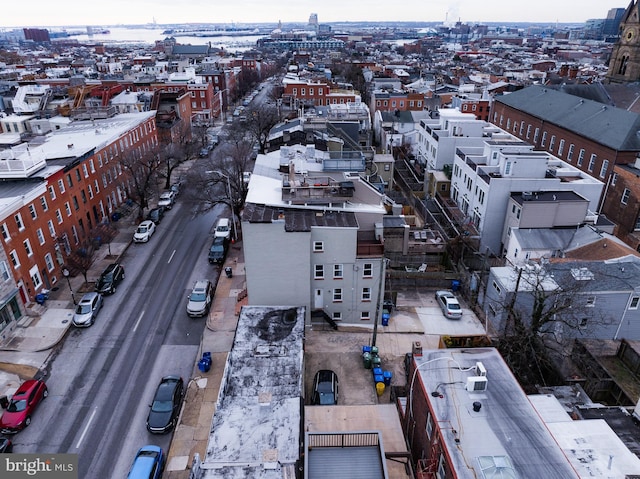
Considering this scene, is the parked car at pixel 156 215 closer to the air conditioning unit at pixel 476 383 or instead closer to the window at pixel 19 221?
the window at pixel 19 221

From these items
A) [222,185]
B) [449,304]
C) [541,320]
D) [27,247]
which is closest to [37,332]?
[27,247]

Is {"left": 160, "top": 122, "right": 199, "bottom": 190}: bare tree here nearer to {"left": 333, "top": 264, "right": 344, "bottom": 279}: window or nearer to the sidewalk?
the sidewalk

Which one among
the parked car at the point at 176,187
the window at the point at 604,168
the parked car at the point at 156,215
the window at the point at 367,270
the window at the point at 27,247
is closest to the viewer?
the window at the point at 367,270

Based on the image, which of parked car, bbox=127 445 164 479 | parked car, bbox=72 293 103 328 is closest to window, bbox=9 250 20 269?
parked car, bbox=72 293 103 328

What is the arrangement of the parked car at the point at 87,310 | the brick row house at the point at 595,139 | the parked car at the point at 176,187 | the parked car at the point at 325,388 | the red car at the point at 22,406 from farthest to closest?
the parked car at the point at 176,187, the brick row house at the point at 595,139, the parked car at the point at 87,310, the parked car at the point at 325,388, the red car at the point at 22,406

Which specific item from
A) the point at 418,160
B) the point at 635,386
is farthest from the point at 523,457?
the point at 418,160

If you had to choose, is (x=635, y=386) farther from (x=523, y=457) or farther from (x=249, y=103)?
(x=249, y=103)

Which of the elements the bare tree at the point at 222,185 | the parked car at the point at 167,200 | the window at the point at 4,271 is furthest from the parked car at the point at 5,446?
the parked car at the point at 167,200
